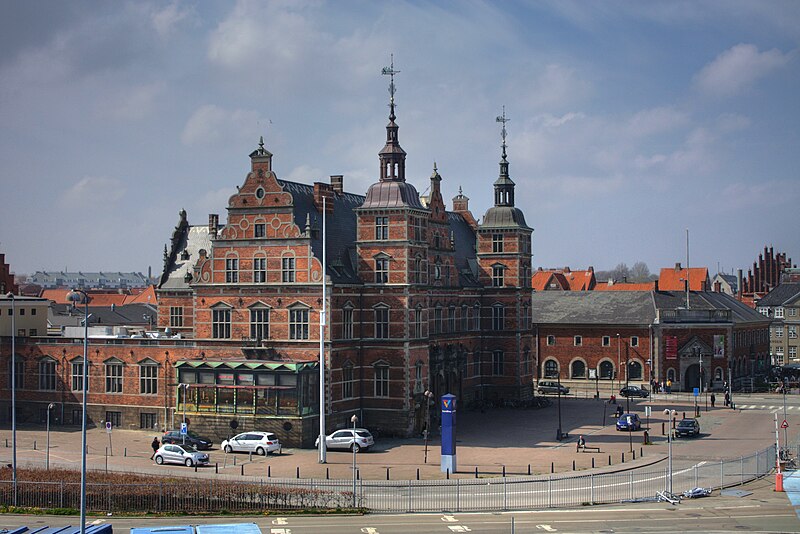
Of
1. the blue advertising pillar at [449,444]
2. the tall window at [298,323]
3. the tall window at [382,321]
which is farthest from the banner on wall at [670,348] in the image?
the blue advertising pillar at [449,444]

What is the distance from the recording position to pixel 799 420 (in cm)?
8344

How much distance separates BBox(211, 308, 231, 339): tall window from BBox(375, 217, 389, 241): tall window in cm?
1168

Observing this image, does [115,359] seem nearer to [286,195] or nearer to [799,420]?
[286,195]

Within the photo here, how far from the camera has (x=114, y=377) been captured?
3029 inches

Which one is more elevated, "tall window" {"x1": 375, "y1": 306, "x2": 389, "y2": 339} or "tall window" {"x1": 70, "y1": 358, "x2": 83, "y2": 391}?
"tall window" {"x1": 375, "y1": 306, "x2": 389, "y2": 339}

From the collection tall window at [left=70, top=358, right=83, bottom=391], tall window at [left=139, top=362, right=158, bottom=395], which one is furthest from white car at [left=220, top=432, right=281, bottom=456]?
tall window at [left=70, top=358, right=83, bottom=391]

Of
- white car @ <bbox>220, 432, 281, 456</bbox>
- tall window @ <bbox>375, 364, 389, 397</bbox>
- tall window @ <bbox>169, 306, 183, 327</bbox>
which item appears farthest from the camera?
tall window @ <bbox>169, 306, 183, 327</bbox>

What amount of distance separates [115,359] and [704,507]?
44.1 m

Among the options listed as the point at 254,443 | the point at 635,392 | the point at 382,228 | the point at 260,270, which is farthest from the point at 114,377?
the point at 635,392

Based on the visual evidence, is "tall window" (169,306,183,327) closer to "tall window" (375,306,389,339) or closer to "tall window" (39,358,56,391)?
"tall window" (39,358,56,391)

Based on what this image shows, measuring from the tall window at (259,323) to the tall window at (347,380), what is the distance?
5.70m

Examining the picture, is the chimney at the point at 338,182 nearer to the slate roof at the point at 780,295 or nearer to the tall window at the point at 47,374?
the tall window at the point at 47,374

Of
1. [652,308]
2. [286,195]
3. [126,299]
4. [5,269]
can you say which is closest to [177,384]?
[286,195]

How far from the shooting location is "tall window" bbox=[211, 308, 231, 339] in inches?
2928
